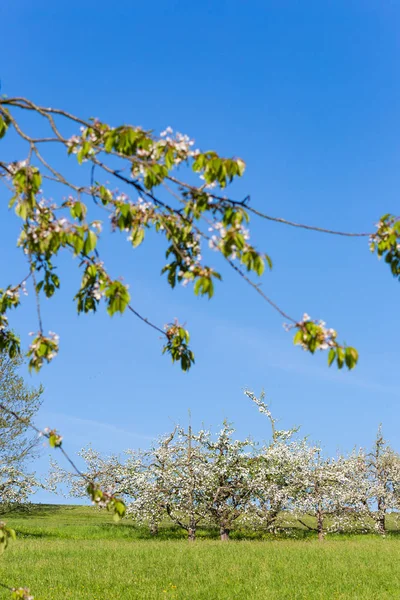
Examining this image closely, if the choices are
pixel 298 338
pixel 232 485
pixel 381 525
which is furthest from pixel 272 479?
pixel 298 338

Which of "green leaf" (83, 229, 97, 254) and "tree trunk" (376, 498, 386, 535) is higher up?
"green leaf" (83, 229, 97, 254)

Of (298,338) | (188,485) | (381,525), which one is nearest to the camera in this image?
(298,338)

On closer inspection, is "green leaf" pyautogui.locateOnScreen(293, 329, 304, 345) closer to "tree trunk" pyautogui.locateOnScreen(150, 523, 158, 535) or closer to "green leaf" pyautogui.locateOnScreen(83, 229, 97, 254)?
"green leaf" pyautogui.locateOnScreen(83, 229, 97, 254)

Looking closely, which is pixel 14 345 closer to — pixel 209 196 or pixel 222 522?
pixel 209 196

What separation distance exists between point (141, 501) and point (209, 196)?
2994cm

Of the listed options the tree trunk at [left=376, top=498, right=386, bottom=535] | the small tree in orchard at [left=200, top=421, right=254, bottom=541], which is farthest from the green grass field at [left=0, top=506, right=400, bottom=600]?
the tree trunk at [left=376, top=498, right=386, bottom=535]

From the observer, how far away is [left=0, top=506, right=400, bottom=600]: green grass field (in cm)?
1458

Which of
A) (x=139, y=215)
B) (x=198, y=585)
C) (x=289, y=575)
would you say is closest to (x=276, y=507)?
(x=289, y=575)

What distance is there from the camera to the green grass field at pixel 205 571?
1458cm

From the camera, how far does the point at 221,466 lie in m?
31.8

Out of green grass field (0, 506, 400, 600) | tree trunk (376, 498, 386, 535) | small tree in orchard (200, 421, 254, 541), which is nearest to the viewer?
green grass field (0, 506, 400, 600)

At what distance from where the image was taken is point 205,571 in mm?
17547

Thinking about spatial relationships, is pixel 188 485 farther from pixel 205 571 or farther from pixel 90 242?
pixel 90 242

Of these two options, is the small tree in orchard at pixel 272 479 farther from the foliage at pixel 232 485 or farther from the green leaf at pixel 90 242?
the green leaf at pixel 90 242
